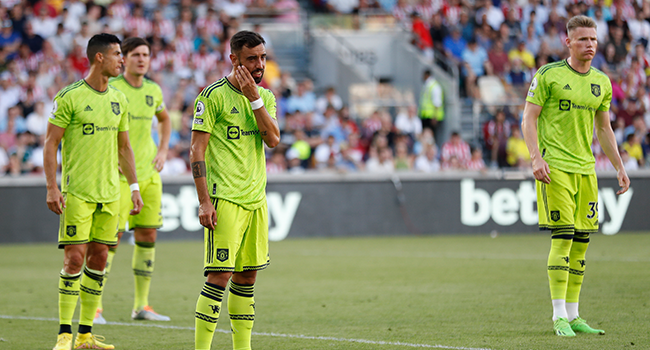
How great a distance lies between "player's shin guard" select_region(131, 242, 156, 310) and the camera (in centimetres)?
823

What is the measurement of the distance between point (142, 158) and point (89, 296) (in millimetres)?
1955

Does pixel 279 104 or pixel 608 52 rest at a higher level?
pixel 608 52

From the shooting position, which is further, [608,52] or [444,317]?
[608,52]

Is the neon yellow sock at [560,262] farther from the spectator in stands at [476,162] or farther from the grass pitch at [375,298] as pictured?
the spectator in stands at [476,162]

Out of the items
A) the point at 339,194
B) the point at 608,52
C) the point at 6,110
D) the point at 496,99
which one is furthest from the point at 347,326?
the point at 608,52

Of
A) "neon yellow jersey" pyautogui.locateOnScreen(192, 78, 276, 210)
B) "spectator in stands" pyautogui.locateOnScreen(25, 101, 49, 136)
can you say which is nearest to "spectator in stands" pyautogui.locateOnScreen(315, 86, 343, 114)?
"spectator in stands" pyautogui.locateOnScreen(25, 101, 49, 136)

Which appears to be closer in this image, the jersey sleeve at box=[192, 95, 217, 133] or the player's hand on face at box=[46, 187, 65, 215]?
the jersey sleeve at box=[192, 95, 217, 133]

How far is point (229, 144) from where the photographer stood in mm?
5355

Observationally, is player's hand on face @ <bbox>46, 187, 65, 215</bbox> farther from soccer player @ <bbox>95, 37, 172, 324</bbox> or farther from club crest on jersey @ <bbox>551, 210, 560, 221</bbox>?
club crest on jersey @ <bbox>551, 210, 560, 221</bbox>

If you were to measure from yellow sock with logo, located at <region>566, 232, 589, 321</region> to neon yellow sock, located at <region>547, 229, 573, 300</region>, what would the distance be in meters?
0.22

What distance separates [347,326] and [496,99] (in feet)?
53.3

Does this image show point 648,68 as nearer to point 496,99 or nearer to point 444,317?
point 496,99

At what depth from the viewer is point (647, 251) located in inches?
540

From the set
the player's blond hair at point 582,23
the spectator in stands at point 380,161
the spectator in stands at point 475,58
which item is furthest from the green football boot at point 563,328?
the spectator in stands at point 475,58
